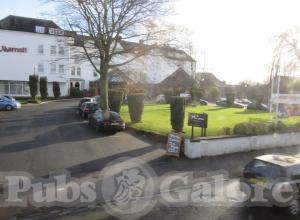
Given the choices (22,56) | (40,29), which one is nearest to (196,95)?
(40,29)

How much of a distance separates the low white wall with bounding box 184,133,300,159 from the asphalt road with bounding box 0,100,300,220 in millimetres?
440

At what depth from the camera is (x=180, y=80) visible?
225 feet

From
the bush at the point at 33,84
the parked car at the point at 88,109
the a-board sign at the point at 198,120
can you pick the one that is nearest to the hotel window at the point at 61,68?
the bush at the point at 33,84

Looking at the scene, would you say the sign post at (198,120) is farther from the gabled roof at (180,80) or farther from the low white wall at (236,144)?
the gabled roof at (180,80)

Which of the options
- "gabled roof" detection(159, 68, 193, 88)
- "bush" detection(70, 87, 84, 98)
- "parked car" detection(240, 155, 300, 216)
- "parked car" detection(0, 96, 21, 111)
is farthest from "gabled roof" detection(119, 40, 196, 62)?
"bush" detection(70, 87, 84, 98)

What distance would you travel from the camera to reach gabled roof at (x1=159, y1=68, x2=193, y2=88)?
2694 inches

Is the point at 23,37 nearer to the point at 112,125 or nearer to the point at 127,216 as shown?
the point at 112,125

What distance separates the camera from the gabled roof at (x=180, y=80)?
225 ft

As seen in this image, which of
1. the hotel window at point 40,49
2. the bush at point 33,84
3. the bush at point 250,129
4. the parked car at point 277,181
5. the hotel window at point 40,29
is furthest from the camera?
the hotel window at point 40,49

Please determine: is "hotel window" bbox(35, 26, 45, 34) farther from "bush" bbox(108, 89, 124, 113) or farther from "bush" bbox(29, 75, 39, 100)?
"bush" bbox(108, 89, 124, 113)

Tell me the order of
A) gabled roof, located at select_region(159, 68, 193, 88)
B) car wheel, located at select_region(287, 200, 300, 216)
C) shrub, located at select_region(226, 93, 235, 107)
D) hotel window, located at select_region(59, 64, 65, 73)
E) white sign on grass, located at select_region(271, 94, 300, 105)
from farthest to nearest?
1. gabled roof, located at select_region(159, 68, 193, 88)
2. hotel window, located at select_region(59, 64, 65, 73)
3. shrub, located at select_region(226, 93, 235, 107)
4. white sign on grass, located at select_region(271, 94, 300, 105)
5. car wheel, located at select_region(287, 200, 300, 216)

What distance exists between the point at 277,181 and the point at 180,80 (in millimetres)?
60019

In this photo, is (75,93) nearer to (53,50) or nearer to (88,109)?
Answer: (53,50)

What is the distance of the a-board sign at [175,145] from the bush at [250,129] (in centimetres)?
357
